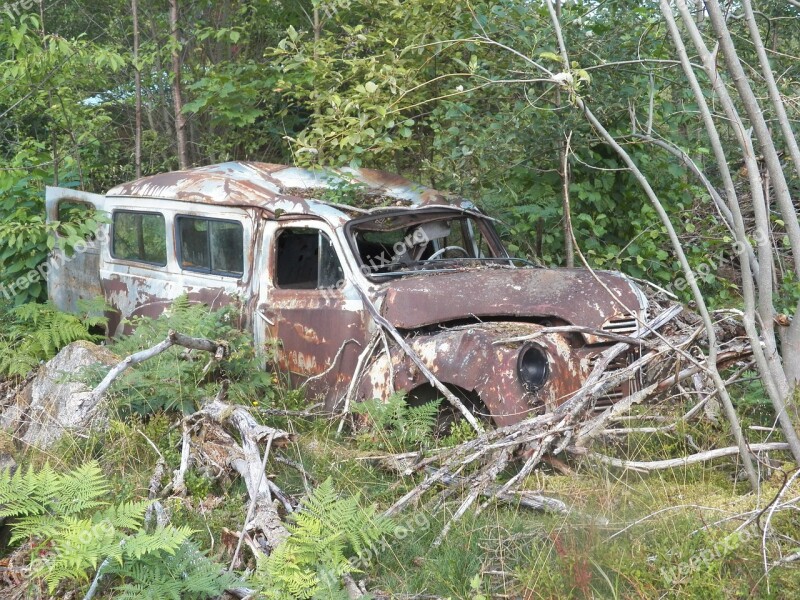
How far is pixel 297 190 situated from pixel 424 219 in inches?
37.3

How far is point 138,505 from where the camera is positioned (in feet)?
12.5

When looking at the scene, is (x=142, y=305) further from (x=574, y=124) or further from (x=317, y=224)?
(x=574, y=124)

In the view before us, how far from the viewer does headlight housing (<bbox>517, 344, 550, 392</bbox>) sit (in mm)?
4633

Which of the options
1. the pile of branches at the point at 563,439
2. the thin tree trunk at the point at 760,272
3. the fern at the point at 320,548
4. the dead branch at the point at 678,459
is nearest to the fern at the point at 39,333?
the pile of branches at the point at 563,439

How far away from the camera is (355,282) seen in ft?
17.4

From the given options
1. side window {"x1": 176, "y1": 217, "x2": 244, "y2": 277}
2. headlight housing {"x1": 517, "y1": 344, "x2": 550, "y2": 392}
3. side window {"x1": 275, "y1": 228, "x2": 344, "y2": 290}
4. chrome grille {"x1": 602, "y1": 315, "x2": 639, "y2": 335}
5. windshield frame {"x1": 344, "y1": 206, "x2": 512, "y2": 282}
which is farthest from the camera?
side window {"x1": 176, "y1": 217, "x2": 244, "y2": 277}

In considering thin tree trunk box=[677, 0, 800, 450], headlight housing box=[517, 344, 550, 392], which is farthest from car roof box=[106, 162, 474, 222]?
thin tree trunk box=[677, 0, 800, 450]

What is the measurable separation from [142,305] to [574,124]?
3.69 meters

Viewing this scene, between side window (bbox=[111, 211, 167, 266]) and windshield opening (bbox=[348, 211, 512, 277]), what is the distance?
1.61 meters

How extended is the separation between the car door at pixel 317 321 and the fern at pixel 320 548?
1513 millimetres

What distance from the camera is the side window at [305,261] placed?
18.1 feet

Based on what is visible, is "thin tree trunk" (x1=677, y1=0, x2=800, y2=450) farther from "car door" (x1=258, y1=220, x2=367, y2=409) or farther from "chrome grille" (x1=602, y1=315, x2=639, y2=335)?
"car door" (x1=258, y1=220, x2=367, y2=409)

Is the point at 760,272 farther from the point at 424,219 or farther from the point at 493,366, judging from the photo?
the point at 424,219

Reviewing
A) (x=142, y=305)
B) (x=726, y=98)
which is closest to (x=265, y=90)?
(x=142, y=305)
